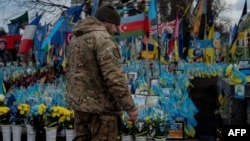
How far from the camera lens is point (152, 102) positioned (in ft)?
22.8

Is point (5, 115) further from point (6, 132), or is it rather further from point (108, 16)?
point (108, 16)

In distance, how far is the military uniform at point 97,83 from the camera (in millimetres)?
3547

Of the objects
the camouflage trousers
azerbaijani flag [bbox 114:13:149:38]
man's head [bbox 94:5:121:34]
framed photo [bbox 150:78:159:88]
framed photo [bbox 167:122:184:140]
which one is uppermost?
azerbaijani flag [bbox 114:13:149:38]

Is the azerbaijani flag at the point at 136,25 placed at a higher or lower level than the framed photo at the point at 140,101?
higher

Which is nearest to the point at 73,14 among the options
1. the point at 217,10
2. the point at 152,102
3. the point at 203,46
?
the point at 152,102

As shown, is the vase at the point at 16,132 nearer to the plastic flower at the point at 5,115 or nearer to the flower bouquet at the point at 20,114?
the flower bouquet at the point at 20,114

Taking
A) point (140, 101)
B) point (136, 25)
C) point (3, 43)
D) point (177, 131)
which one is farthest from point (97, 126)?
point (3, 43)

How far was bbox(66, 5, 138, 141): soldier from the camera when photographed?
3549 mm

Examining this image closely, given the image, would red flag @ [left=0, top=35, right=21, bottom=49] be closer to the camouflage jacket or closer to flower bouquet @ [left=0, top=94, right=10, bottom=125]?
flower bouquet @ [left=0, top=94, right=10, bottom=125]

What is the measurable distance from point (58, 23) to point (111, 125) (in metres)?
9.19

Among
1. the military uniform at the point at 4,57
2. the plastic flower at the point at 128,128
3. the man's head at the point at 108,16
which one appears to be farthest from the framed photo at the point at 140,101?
the military uniform at the point at 4,57

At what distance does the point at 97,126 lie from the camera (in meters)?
3.75

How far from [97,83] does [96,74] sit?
0.08m

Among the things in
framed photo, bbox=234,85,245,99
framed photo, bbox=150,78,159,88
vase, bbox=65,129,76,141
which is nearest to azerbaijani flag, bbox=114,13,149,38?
framed photo, bbox=150,78,159,88
